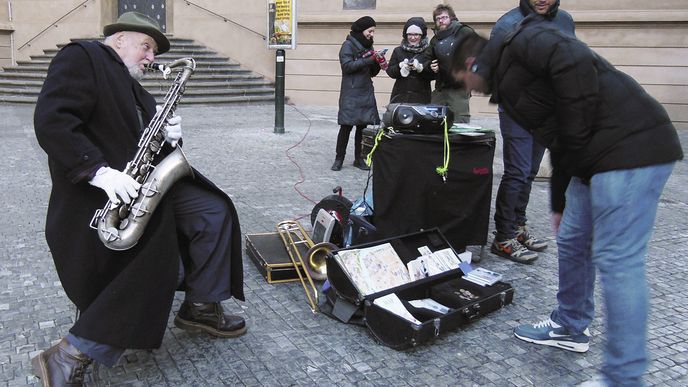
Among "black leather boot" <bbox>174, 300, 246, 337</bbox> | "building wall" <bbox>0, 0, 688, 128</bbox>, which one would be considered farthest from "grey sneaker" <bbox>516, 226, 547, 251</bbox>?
"building wall" <bbox>0, 0, 688, 128</bbox>

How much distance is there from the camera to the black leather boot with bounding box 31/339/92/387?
2572 mm

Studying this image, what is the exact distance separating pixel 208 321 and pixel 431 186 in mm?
1701

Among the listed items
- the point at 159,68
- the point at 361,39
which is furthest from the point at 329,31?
the point at 159,68

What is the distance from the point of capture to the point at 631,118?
2.48 metres

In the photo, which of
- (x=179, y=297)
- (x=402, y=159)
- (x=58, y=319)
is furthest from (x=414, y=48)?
(x=58, y=319)

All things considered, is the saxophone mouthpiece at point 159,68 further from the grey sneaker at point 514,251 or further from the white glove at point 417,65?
the white glove at point 417,65

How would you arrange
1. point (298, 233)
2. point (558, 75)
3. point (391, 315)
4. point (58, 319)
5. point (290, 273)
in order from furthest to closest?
point (298, 233) < point (290, 273) < point (58, 319) < point (391, 315) < point (558, 75)

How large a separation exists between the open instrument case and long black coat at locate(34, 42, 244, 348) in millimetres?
1025

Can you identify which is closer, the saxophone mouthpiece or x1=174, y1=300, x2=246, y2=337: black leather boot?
the saxophone mouthpiece

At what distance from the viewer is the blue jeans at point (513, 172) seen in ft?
14.3

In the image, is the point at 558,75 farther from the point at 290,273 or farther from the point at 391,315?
the point at 290,273

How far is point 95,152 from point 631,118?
7.21ft

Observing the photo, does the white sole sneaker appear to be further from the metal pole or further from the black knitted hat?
the metal pole

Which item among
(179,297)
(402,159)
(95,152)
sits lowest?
(179,297)
